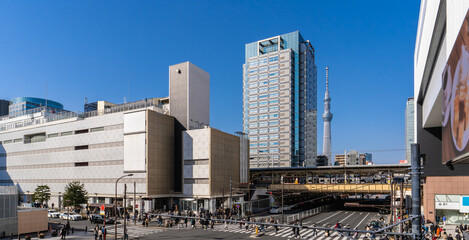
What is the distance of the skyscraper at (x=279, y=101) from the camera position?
452ft

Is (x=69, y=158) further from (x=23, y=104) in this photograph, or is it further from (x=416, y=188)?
(x=23, y=104)

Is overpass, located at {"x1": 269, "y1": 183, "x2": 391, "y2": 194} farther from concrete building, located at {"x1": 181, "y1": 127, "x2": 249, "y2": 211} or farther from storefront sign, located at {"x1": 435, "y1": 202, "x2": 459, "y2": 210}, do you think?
concrete building, located at {"x1": 181, "y1": 127, "x2": 249, "y2": 211}

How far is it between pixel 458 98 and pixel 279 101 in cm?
12811

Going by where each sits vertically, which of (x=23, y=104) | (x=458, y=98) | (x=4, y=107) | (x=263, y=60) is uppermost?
(x=263, y=60)

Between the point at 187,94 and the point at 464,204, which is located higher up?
the point at 187,94

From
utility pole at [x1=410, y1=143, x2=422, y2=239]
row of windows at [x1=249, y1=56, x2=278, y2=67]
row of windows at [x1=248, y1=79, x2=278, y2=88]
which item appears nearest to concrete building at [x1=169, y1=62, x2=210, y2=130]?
utility pole at [x1=410, y1=143, x2=422, y2=239]

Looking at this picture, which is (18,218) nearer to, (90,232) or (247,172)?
(90,232)

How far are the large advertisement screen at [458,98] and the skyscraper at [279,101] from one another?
120 meters

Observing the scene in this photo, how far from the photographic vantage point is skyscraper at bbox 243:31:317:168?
13775cm

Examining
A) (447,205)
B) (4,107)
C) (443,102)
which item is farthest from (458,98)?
(4,107)

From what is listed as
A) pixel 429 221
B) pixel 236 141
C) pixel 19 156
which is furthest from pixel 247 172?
pixel 19 156

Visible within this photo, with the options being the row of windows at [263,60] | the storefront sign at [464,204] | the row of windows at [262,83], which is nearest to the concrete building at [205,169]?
the storefront sign at [464,204]

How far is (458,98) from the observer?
41.9ft

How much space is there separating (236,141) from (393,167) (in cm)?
3728
